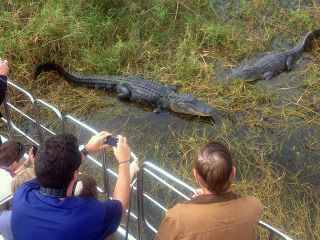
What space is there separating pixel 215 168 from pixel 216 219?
267 millimetres

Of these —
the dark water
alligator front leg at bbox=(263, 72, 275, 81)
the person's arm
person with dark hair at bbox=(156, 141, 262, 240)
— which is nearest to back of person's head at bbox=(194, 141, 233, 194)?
person with dark hair at bbox=(156, 141, 262, 240)

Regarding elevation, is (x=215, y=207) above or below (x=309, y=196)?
above

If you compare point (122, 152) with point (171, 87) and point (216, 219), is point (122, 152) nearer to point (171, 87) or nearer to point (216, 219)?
point (216, 219)

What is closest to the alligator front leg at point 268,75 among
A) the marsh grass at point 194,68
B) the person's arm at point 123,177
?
the marsh grass at point 194,68

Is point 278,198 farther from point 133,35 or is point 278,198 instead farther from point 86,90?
point 133,35

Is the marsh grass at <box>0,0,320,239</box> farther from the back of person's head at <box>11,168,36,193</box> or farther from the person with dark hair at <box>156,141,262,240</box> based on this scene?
the back of person's head at <box>11,168,36,193</box>

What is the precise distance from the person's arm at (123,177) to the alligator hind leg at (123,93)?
3.40m

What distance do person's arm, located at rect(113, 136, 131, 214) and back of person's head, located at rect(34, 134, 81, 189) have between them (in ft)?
1.19

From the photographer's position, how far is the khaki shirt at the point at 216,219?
232 centimetres

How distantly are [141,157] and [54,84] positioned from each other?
81.8 inches

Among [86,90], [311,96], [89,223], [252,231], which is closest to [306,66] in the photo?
[311,96]

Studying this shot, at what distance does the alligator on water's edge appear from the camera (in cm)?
632

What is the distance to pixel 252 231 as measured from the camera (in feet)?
7.89

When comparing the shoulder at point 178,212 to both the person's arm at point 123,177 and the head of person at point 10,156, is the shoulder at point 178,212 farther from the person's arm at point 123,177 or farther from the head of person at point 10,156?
the head of person at point 10,156
